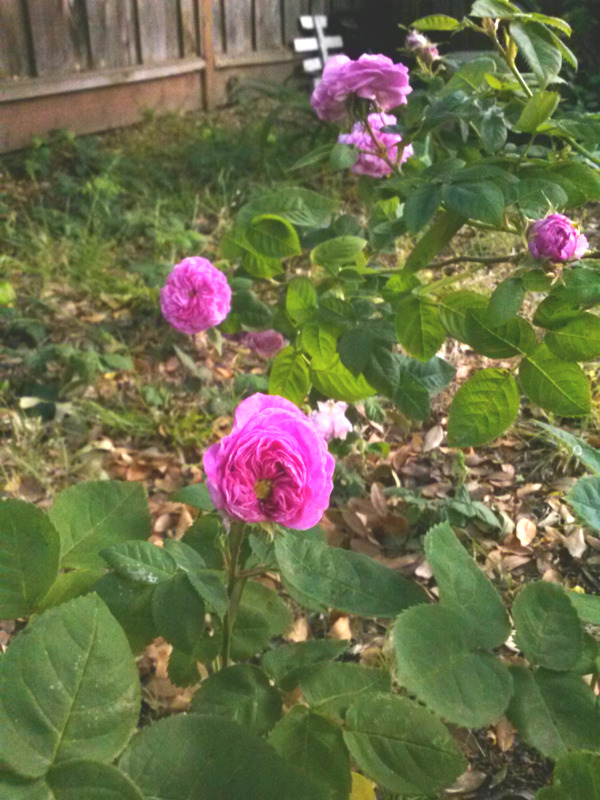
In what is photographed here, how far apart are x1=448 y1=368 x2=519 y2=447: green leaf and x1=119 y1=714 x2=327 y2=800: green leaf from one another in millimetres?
513

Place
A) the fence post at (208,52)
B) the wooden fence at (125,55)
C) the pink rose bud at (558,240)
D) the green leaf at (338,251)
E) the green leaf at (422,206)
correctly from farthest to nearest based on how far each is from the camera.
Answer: the fence post at (208,52) < the wooden fence at (125,55) < the green leaf at (338,251) < the green leaf at (422,206) < the pink rose bud at (558,240)

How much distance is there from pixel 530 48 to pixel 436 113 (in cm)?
17

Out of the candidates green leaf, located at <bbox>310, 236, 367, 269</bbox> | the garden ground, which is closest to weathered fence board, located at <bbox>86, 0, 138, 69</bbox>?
the garden ground

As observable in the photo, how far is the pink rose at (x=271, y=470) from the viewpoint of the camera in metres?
0.72

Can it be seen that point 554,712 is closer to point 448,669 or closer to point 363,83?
point 448,669

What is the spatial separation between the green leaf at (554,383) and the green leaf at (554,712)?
0.36 meters

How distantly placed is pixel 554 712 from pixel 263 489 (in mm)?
352

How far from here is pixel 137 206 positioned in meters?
3.64

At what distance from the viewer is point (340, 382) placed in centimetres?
130

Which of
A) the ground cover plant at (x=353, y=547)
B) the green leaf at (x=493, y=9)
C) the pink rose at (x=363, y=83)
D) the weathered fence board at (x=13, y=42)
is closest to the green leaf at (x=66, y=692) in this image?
the ground cover plant at (x=353, y=547)

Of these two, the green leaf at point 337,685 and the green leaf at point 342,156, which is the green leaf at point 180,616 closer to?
the green leaf at point 337,685

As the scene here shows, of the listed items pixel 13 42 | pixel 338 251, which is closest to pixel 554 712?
pixel 338 251

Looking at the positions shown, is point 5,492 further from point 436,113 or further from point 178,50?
point 178,50

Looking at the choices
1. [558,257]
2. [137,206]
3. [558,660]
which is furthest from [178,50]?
[558,660]
